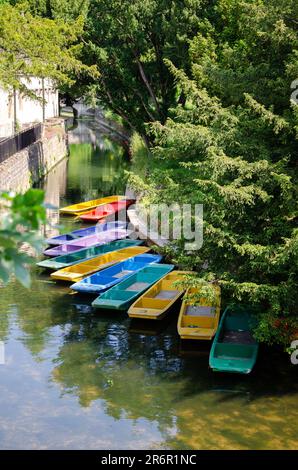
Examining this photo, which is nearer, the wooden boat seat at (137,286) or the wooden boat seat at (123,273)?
the wooden boat seat at (137,286)

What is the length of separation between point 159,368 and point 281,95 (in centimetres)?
713

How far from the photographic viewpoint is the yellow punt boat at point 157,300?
1551cm

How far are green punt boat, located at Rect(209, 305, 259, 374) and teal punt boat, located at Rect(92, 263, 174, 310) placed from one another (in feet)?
8.75

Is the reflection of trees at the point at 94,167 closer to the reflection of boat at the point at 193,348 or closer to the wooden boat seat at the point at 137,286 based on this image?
the wooden boat seat at the point at 137,286

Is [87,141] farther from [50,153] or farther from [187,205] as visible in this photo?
[187,205]

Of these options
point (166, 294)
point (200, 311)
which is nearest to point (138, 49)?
point (166, 294)

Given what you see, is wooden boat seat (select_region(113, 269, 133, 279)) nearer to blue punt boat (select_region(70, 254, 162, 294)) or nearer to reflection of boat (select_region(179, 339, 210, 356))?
blue punt boat (select_region(70, 254, 162, 294))

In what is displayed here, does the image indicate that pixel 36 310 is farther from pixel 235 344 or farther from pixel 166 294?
pixel 235 344

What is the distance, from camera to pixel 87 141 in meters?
55.5

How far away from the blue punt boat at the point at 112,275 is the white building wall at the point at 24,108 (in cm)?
1417

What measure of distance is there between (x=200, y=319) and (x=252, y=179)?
11.6 feet

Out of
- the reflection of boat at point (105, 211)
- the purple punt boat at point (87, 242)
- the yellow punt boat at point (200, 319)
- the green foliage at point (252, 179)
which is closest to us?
the green foliage at point (252, 179)

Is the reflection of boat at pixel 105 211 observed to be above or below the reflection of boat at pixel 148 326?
above

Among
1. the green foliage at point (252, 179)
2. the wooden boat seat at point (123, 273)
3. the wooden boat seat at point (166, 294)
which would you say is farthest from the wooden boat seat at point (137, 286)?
the green foliage at point (252, 179)
